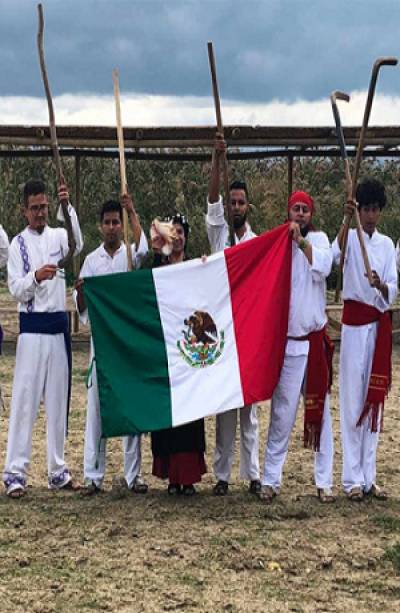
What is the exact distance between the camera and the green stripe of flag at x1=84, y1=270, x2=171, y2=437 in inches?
210

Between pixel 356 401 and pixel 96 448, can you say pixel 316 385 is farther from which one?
pixel 96 448

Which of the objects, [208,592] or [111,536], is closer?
[208,592]

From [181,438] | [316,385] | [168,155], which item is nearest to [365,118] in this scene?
[316,385]

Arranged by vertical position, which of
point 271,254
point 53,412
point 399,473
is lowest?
point 399,473

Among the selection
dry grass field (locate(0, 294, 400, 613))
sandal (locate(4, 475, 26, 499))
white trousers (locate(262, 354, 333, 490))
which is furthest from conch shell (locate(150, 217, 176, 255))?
sandal (locate(4, 475, 26, 499))

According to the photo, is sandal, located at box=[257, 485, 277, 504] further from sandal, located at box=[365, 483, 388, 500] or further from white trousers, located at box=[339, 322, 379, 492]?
sandal, located at box=[365, 483, 388, 500]

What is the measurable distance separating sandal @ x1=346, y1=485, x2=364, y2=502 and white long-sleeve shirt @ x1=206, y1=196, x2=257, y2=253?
165 cm

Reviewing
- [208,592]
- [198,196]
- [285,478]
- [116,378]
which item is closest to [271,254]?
[116,378]

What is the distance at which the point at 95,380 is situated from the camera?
5438 millimetres

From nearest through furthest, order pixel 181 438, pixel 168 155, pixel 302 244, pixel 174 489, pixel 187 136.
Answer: pixel 302 244 < pixel 181 438 < pixel 174 489 < pixel 187 136 < pixel 168 155

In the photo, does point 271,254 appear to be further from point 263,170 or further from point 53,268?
point 263,170

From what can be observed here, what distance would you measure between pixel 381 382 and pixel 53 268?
2.04 m

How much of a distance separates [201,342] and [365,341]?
3.19 ft

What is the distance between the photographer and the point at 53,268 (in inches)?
209
